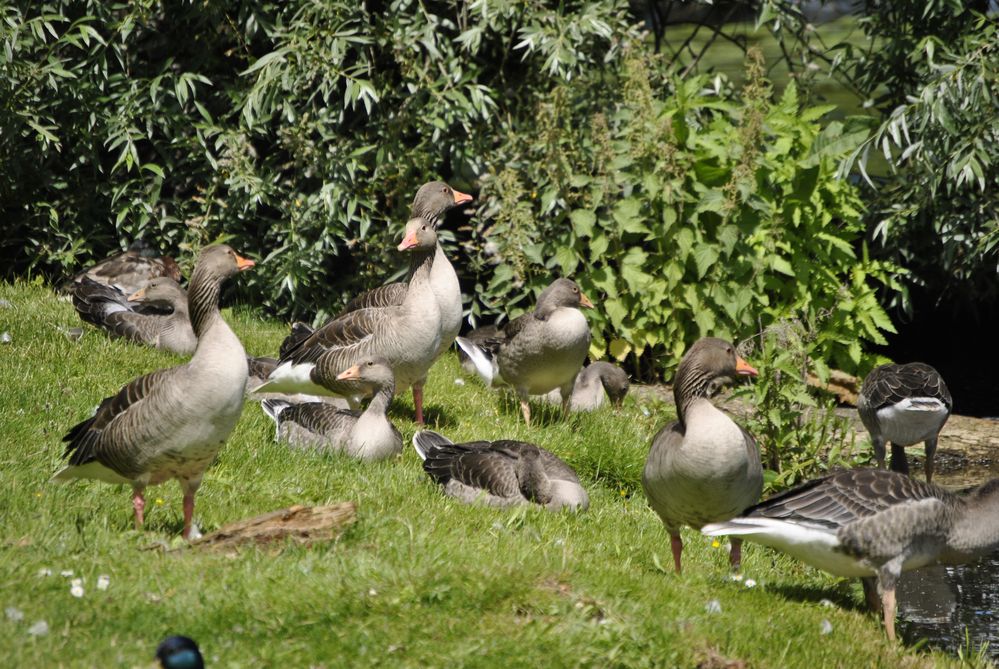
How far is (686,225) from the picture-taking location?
482 inches

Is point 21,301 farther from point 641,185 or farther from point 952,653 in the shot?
point 952,653

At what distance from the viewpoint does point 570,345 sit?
1034 cm

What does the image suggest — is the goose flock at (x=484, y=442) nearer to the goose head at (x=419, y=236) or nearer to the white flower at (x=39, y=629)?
the goose head at (x=419, y=236)

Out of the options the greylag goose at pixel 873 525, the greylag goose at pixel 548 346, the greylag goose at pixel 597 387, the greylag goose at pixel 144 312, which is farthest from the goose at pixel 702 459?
the greylag goose at pixel 144 312

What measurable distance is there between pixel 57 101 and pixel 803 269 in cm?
866

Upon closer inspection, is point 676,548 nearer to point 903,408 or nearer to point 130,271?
point 903,408

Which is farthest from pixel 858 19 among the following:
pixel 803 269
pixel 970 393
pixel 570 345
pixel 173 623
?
pixel 173 623

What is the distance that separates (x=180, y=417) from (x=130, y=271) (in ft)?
24.1

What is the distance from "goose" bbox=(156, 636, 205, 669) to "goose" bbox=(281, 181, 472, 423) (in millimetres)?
5903

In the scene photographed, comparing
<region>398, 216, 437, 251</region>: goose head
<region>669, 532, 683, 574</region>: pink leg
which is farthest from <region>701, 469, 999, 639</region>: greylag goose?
<region>398, 216, 437, 251</region>: goose head

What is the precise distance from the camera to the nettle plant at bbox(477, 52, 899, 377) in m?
12.0

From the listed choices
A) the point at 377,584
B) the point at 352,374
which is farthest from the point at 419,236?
the point at 377,584

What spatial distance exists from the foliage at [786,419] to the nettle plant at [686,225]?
214 centimetres

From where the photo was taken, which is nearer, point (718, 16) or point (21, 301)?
point (21, 301)
